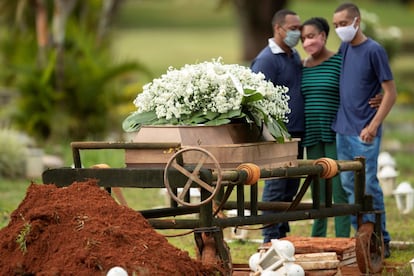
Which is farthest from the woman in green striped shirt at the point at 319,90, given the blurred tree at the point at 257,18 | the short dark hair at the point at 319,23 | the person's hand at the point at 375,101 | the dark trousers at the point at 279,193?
the blurred tree at the point at 257,18

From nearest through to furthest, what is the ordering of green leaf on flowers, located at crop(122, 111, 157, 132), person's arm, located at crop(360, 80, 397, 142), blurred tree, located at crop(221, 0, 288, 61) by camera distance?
green leaf on flowers, located at crop(122, 111, 157, 132) < person's arm, located at crop(360, 80, 397, 142) < blurred tree, located at crop(221, 0, 288, 61)

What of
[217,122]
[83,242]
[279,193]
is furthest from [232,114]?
[279,193]

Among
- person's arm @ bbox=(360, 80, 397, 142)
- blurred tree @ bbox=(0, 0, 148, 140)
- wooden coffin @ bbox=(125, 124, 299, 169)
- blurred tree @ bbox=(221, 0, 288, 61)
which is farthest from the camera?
blurred tree @ bbox=(221, 0, 288, 61)

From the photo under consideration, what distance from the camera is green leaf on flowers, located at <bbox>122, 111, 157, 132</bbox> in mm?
6965

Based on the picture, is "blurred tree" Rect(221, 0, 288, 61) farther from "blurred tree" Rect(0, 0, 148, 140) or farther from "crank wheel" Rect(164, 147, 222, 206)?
"crank wheel" Rect(164, 147, 222, 206)

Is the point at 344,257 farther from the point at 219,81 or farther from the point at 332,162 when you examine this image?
the point at 219,81

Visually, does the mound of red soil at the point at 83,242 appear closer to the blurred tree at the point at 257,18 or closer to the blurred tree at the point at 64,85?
the blurred tree at the point at 64,85

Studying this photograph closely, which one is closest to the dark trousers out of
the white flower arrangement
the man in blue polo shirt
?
the man in blue polo shirt

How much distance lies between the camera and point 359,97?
8.37m

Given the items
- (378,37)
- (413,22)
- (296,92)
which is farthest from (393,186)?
(413,22)

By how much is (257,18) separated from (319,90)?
19642mm

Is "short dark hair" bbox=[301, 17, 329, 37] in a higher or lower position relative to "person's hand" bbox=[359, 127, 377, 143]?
higher

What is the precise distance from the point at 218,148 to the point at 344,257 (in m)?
1.26

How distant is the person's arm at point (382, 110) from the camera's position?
817 centimetres
